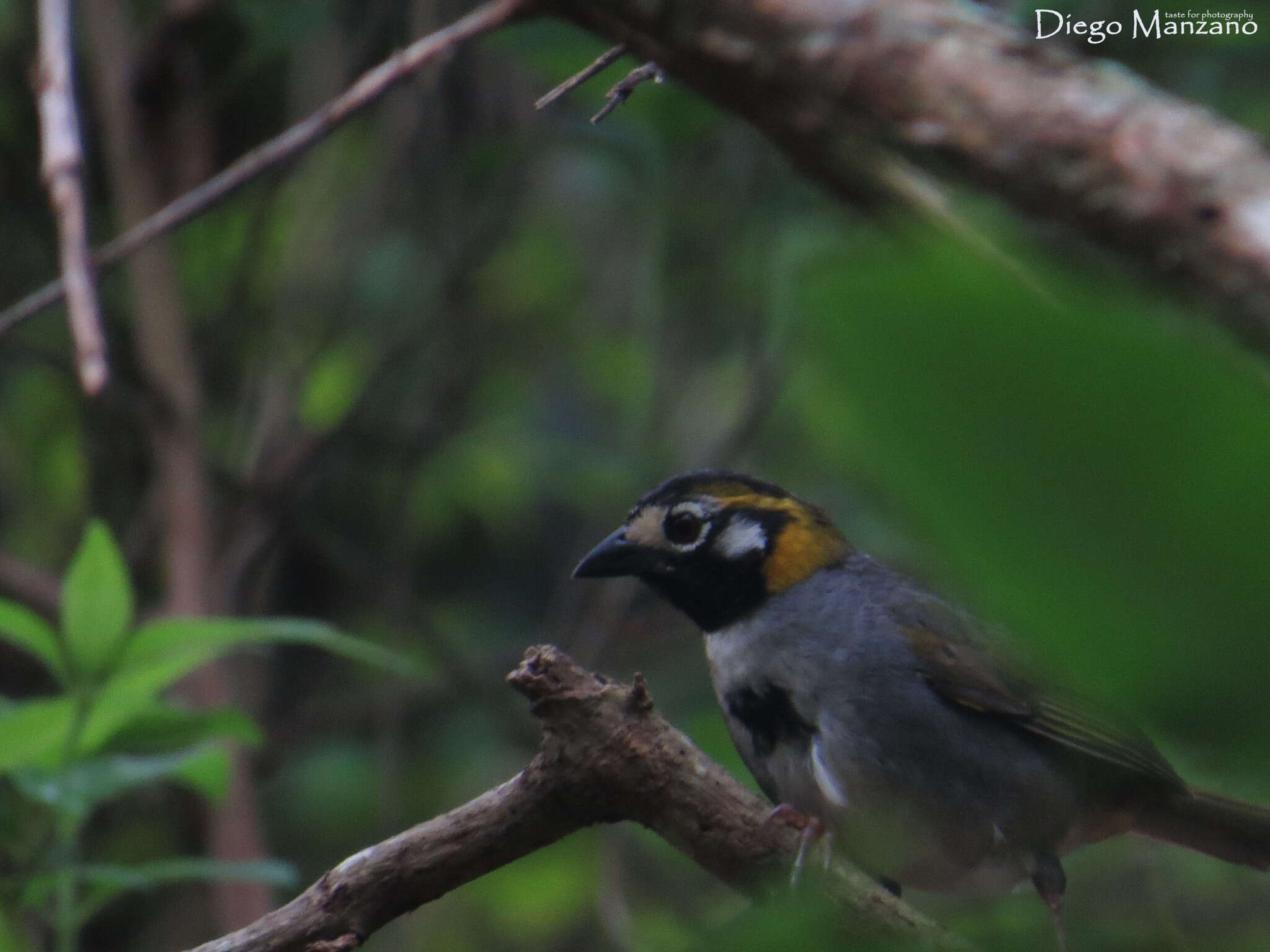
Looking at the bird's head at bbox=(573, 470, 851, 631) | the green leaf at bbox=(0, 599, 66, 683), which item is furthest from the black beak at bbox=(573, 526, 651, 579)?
the green leaf at bbox=(0, 599, 66, 683)

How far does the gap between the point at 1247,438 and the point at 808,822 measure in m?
0.95

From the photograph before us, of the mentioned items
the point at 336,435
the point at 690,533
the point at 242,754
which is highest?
the point at 690,533

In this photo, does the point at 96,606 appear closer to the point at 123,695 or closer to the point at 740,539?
the point at 123,695

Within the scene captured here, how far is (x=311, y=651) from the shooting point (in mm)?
4484

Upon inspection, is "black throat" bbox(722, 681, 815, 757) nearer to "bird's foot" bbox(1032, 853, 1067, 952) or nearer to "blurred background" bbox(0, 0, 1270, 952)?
"bird's foot" bbox(1032, 853, 1067, 952)

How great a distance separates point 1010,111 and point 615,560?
143 cm

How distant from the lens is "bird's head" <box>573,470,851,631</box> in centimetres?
227

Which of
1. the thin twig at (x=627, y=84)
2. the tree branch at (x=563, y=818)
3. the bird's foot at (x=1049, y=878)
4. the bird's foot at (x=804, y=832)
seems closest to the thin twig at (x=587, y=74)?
the thin twig at (x=627, y=84)

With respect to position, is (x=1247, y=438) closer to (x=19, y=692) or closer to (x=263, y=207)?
(x=263, y=207)

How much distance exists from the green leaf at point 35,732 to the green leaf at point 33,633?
0.05 m

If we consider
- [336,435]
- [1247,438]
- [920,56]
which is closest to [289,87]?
[336,435]

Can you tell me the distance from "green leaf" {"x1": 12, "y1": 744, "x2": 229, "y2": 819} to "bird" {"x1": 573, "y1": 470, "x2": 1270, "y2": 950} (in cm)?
70

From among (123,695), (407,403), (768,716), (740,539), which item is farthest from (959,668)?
(407,403)

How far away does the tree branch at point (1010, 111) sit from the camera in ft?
2.33
